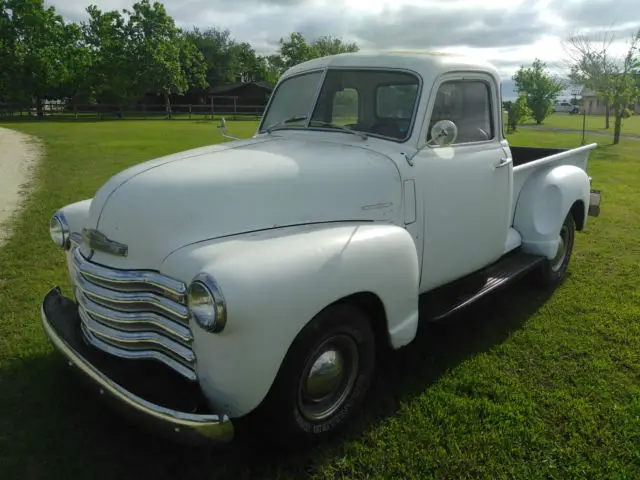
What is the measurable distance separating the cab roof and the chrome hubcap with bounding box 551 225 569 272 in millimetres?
1973

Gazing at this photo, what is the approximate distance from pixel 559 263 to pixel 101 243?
419 cm

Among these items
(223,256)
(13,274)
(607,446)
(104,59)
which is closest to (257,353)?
(223,256)

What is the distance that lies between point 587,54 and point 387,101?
23.2 meters

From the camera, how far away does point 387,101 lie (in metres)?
3.42

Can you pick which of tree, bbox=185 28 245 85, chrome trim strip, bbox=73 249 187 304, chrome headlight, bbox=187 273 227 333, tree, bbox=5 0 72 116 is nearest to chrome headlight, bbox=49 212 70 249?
chrome trim strip, bbox=73 249 187 304

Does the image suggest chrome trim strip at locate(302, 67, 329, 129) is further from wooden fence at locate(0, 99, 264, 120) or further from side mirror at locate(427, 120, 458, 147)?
wooden fence at locate(0, 99, 264, 120)

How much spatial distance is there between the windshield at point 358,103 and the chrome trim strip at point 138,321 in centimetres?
177

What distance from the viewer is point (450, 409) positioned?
Result: 2957 millimetres

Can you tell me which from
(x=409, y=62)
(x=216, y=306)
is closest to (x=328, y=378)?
(x=216, y=306)

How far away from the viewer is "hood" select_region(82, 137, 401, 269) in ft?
7.80

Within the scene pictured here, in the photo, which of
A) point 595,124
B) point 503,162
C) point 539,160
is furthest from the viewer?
point 595,124

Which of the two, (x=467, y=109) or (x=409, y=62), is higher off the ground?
(x=409, y=62)

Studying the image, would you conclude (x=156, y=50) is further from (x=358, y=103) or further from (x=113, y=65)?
(x=358, y=103)

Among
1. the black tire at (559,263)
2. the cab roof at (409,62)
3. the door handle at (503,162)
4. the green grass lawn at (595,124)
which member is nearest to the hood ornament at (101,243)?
the cab roof at (409,62)
